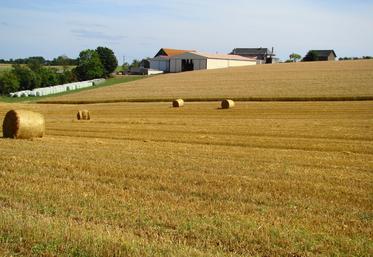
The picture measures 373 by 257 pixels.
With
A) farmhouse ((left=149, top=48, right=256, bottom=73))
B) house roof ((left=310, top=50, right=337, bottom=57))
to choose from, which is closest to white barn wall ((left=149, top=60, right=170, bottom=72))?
farmhouse ((left=149, top=48, right=256, bottom=73))

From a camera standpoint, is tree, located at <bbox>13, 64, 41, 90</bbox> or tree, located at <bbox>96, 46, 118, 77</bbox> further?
tree, located at <bbox>96, 46, 118, 77</bbox>

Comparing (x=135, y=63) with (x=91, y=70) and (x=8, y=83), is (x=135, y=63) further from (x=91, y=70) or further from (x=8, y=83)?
(x=8, y=83)

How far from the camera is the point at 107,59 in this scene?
126 metres

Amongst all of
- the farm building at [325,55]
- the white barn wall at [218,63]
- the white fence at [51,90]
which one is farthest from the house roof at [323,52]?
the white fence at [51,90]

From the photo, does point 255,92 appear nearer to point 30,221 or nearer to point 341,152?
point 341,152

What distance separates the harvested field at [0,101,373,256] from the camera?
639 cm

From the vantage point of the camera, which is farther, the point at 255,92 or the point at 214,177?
the point at 255,92

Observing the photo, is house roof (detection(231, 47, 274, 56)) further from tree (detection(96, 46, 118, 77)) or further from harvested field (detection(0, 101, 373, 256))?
harvested field (detection(0, 101, 373, 256))

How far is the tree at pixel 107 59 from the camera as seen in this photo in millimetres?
125875

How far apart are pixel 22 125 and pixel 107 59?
109 metres

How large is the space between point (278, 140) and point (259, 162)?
5849mm

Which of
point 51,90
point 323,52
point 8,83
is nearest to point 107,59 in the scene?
point 8,83

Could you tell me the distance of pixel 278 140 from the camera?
→ 759 inches

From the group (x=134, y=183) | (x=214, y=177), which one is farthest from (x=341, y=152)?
(x=134, y=183)
